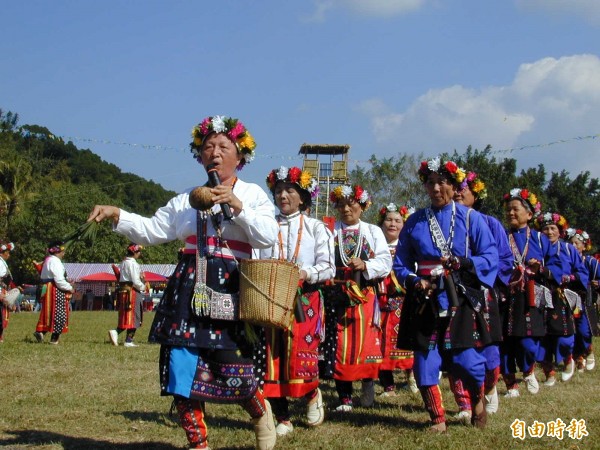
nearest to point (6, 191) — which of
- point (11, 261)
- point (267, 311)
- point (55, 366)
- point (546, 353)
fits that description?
point (11, 261)

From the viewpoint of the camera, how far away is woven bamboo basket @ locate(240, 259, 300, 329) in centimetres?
447

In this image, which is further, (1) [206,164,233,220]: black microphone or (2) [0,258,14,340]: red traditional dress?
(2) [0,258,14,340]: red traditional dress

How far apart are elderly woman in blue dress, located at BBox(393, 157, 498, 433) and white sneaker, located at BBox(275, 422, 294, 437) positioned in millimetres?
1031

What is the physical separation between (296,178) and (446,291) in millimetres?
1588

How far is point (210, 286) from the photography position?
4523 mm

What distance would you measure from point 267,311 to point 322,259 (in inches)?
70.7

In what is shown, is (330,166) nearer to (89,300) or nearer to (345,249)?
(89,300)

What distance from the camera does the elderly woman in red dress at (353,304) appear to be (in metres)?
7.04

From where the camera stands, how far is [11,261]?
53719 millimetres

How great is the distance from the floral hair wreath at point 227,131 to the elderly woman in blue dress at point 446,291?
1714mm

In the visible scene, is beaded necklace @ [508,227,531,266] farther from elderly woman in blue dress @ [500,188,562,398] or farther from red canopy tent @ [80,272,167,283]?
red canopy tent @ [80,272,167,283]

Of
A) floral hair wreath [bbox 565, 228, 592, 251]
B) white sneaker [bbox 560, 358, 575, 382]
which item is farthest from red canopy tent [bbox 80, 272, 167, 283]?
→ white sneaker [bbox 560, 358, 575, 382]

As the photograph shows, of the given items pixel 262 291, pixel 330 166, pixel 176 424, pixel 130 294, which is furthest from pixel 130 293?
pixel 330 166

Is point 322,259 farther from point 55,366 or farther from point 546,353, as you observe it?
point 55,366
